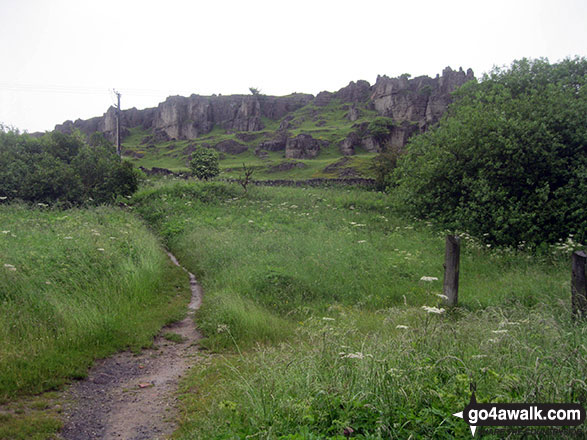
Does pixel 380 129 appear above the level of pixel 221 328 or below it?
above

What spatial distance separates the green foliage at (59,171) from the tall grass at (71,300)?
32.1 feet

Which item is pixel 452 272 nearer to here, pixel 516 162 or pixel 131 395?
pixel 131 395

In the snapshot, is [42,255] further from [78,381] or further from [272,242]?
[272,242]

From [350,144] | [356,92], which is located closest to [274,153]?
[350,144]

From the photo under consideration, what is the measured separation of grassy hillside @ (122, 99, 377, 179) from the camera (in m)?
49.8

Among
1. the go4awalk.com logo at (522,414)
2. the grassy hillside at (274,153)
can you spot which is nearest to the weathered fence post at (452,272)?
the go4awalk.com logo at (522,414)

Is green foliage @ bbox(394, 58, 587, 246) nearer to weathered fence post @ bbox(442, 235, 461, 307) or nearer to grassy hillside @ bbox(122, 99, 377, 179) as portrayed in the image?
weathered fence post @ bbox(442, 235, 461, 307)

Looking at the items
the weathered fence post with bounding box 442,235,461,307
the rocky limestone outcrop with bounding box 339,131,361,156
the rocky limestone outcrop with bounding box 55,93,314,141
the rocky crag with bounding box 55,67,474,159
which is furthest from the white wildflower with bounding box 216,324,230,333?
the rocky limestone outcrop with bounding box 55,93,314,141

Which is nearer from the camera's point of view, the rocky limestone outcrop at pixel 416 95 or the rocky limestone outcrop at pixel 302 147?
the rocky limestone outcrop at pixel 302 147

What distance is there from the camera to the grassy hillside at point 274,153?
49.8 m

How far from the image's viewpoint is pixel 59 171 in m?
21.3

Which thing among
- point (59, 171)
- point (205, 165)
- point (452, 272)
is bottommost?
point (452, 272)

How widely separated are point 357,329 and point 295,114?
95.8 m

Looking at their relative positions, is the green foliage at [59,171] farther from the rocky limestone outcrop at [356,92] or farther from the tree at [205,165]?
the rocky limestone outcrop at [356,92]
